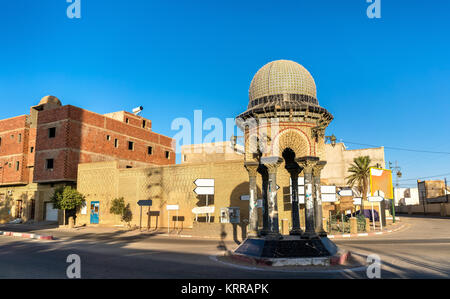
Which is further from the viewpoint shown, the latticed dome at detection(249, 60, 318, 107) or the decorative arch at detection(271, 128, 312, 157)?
the latticed dome at detection(249, 60, 318, 107)

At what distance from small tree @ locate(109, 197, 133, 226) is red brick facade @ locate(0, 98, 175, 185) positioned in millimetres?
8532

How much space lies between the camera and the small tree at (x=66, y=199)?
127 feet

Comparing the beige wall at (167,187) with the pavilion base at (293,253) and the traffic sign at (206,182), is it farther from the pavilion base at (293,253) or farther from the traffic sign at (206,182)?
the pavilion base at (293,253)

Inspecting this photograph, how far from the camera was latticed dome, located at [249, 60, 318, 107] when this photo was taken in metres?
14.7

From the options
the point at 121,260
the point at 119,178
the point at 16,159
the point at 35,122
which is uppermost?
the point at 35,122

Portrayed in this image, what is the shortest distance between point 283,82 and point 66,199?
33.2 metres

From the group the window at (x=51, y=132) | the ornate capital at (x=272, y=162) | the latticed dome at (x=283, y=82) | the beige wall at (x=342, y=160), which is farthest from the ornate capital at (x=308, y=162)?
the beige wall at (x=342, y=160)

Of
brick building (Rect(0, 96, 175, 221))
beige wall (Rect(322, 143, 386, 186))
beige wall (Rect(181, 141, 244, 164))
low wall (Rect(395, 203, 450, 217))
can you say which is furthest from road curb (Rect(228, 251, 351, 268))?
beige wall (Rect(322, 143, 386, 186))

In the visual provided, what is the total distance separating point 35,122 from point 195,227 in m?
34.4

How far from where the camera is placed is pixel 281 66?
1500 centimetres

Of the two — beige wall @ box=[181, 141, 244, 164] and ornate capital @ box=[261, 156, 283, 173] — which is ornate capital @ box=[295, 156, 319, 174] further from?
beige wall @ box=[181, 141, 244, 164]

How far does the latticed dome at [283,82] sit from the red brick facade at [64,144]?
33.7 meters
